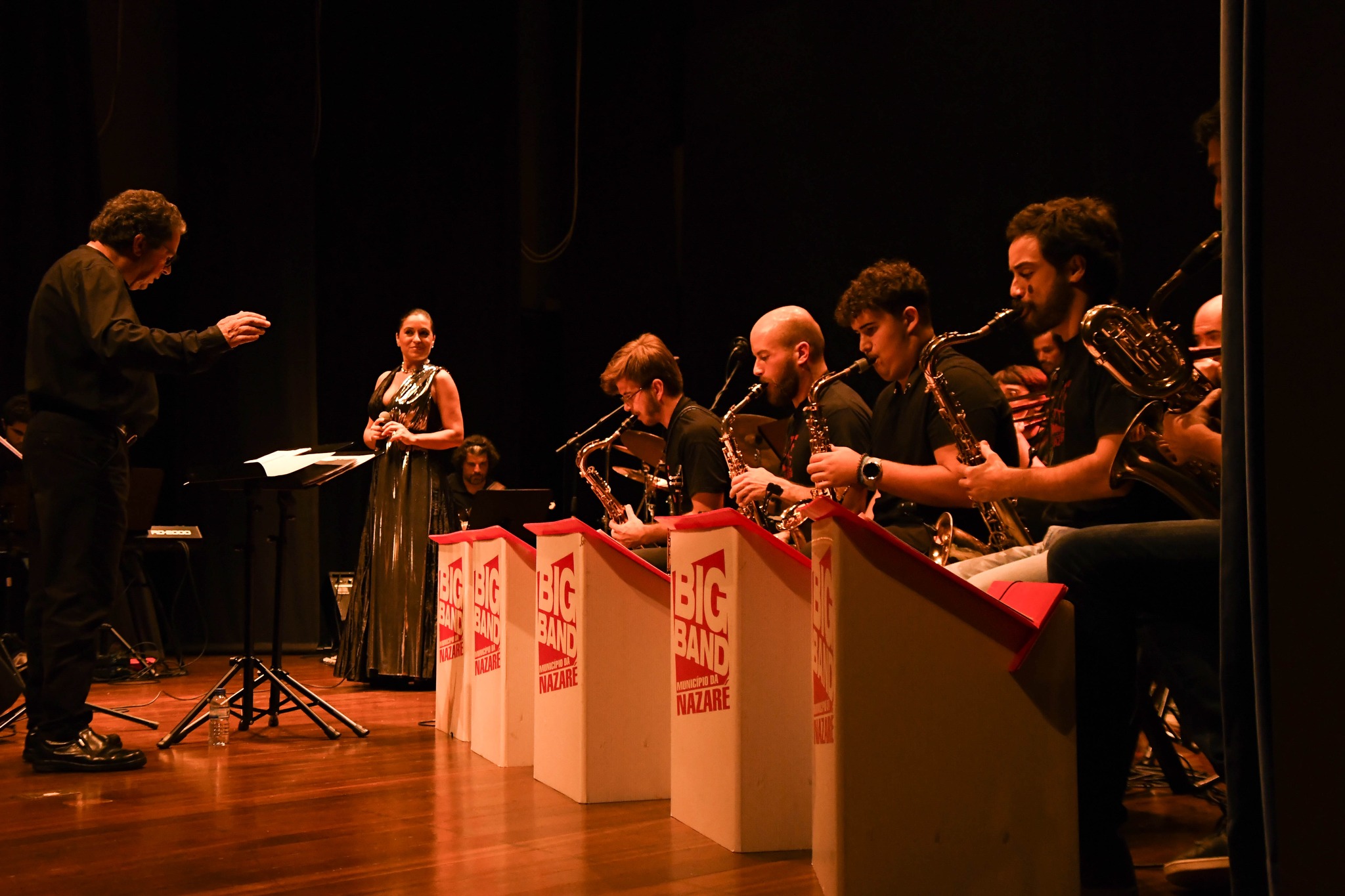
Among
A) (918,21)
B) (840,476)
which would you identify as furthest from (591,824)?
(918,21)

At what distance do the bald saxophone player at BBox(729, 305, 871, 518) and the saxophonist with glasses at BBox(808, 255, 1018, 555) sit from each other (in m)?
0.15

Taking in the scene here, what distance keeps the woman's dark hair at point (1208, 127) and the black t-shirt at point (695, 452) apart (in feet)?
6.80

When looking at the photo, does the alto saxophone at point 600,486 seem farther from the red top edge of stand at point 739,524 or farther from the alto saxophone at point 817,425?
the red top edge of stand at point 739,524

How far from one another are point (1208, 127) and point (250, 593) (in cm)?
309

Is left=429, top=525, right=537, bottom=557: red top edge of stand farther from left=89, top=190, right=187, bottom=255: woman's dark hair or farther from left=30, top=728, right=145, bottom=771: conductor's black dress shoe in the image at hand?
left=89, top=190, right=187, bottom=255: woman's dark hair

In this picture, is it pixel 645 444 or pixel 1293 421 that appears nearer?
pixel 1293 421

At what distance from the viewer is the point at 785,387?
375 cm

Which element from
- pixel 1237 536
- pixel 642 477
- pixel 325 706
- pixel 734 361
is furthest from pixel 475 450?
pixel 1237 536

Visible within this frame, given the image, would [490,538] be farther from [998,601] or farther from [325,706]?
[998,601]

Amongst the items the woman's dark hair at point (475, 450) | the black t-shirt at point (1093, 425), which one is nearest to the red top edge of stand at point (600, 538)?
the black t-shirt at point (1093, 425)

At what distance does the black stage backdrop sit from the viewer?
611 centimetres

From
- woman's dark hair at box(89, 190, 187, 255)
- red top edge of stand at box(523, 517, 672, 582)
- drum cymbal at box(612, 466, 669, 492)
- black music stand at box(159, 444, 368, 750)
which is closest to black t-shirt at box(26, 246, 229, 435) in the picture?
woman's dark hair at box(89, 190, 187, 255)

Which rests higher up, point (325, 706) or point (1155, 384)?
point (1155, 384)

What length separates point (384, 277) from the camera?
7367mm
